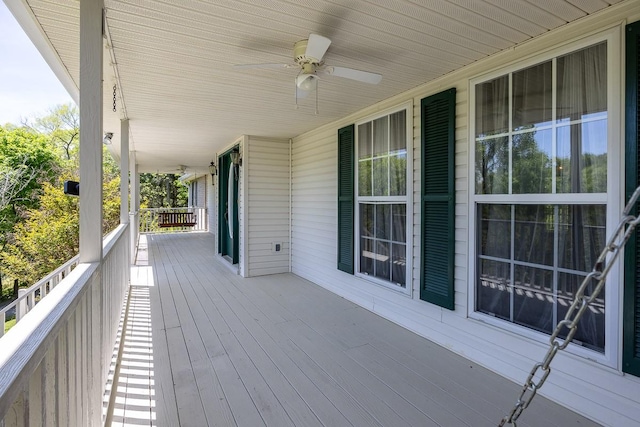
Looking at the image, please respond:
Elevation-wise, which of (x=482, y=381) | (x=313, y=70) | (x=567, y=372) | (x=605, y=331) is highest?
(x=313, y=70)

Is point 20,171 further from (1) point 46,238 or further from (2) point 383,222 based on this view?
(2) point 383,222

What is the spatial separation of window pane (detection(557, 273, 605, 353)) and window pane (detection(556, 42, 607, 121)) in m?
1.08

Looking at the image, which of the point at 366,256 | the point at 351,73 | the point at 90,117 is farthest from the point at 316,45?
the point at 366,256

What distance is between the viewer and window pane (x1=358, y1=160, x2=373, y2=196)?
13.7 feet

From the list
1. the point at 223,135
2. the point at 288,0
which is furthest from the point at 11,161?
the point at 288,0

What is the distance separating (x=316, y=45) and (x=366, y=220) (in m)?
2.55

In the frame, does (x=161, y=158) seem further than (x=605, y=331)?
Yes

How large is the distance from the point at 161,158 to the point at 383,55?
8064 millimetres

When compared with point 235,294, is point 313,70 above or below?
above

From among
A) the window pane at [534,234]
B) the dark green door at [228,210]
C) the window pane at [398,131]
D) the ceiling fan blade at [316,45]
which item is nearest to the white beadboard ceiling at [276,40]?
the ceiling fan blade at [316,45]

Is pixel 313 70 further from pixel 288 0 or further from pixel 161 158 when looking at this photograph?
pixel 161 158

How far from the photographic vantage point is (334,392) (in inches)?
93.7

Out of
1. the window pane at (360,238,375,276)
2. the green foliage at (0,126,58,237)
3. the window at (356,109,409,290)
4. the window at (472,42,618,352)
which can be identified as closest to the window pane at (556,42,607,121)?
the window at (472,42,618,352)

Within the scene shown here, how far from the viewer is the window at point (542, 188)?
2.12m
